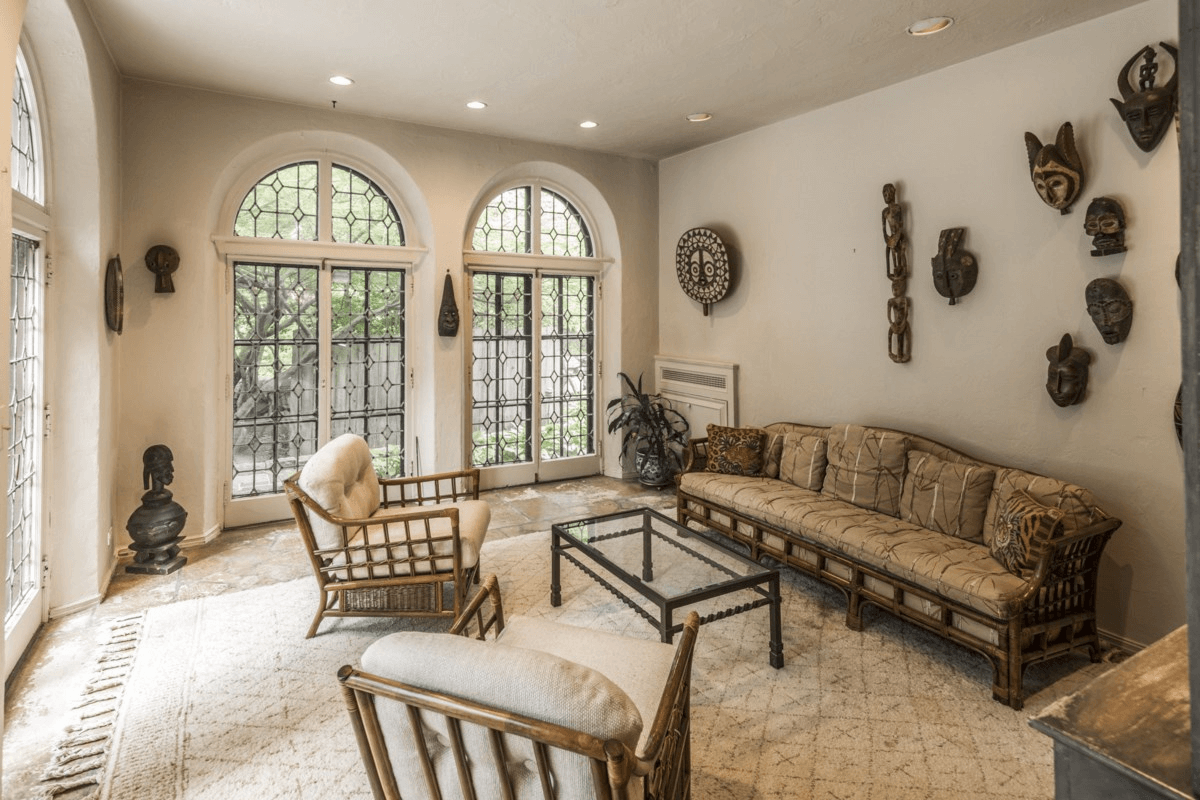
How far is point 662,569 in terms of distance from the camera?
3088 millimetres

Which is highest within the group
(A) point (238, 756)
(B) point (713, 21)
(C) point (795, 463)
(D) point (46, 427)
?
(B) point (713, 21)

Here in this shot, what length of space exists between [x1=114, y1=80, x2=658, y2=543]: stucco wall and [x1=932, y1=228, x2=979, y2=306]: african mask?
3.20 meters

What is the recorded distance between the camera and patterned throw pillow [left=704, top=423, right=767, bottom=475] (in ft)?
14.1

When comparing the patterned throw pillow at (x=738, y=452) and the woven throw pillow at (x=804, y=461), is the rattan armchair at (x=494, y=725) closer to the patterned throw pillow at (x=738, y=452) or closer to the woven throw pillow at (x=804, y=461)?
the woven throw pillow at (x=804, y=461)

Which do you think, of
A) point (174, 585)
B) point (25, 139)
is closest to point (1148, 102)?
point (25, 139)

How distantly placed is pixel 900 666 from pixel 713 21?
3079mm

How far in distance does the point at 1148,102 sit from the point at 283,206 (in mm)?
4949

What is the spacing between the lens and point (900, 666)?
8.96ft

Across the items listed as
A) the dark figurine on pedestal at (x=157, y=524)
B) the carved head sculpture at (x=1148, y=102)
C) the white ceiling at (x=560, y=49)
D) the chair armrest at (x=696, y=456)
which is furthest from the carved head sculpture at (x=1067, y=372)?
the dark figurine on pedestal at (x=157, y=524)

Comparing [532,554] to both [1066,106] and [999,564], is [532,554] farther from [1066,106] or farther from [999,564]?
[1066,106]

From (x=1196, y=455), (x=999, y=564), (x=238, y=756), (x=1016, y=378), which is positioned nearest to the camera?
(x=1196, y=455)

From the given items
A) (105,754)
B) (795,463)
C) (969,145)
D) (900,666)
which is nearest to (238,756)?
(105,754)

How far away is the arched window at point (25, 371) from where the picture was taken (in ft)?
9.07

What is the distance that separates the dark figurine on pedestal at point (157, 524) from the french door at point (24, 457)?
26.0 inches
